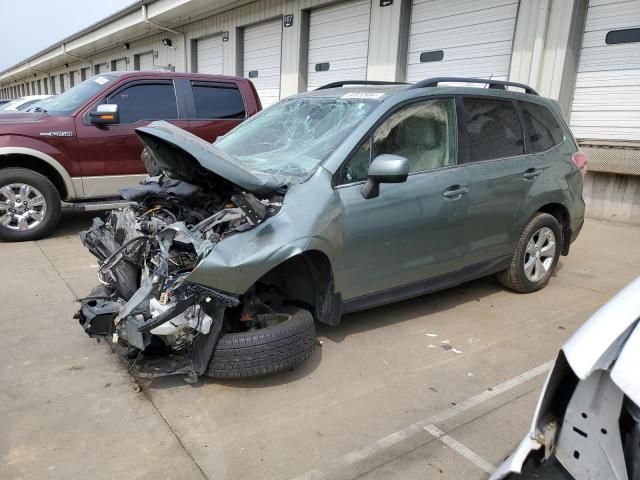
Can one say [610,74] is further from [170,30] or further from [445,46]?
[170,30]

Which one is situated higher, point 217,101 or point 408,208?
point 217,101

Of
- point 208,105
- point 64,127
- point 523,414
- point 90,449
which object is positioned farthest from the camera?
point 208,105

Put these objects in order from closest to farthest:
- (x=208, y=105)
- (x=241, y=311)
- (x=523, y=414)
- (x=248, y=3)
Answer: (x=523, y=414) → (x=241, y=311) → (x=208, y=105) → (x=248, y=3)

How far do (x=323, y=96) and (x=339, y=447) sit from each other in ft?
8.78

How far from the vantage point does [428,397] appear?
308 centimetres

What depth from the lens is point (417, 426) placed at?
2785 millimetres

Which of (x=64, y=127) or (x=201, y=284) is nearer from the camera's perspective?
(x=201, y=284)

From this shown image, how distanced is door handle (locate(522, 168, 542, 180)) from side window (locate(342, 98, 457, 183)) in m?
0.88

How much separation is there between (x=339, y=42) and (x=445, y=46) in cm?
305

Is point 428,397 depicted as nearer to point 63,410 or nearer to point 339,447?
point 339,447

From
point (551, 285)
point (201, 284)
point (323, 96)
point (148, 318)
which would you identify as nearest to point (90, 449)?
point (148, 318)

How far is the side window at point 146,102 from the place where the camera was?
660 centimetres

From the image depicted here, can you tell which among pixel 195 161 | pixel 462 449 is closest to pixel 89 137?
pixel 195 161

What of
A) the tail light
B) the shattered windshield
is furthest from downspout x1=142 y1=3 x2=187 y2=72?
the tail light
